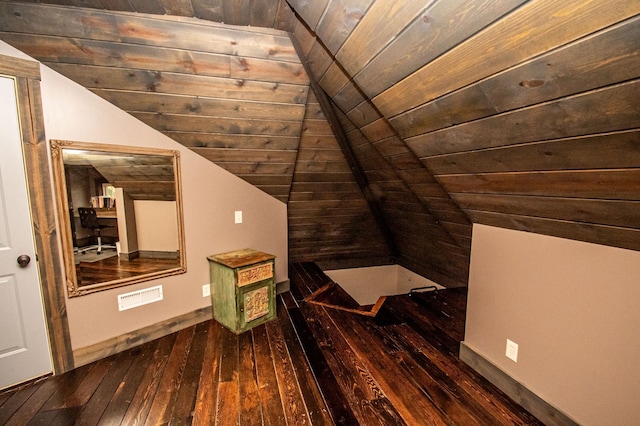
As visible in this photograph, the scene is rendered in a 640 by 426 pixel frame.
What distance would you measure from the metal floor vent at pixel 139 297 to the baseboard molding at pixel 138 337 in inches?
8.3

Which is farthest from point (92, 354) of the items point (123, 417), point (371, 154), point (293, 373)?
point (371, 154)

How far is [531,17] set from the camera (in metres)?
0.76

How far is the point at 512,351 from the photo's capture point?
5.36 ft

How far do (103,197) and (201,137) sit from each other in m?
0.84

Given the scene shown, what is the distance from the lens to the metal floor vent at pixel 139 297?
203cm

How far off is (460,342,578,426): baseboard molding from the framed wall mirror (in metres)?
2.38

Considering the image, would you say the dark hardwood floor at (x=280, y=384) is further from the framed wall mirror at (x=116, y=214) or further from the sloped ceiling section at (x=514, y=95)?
the sloped ceiling section at (x=514, y=95)

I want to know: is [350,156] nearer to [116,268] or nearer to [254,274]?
[254,274]

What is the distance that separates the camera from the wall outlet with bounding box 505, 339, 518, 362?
5.28ft

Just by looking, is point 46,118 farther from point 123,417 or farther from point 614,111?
point 614,111

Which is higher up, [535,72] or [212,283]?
[535,72]

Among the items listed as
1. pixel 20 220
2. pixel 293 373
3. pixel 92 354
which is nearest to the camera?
pixel 20 220

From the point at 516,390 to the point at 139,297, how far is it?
269 cm

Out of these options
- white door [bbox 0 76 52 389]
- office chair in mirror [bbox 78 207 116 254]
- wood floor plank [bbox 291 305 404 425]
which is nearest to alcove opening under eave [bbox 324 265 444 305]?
wood floor plank [bbox 291 305 404 425]
